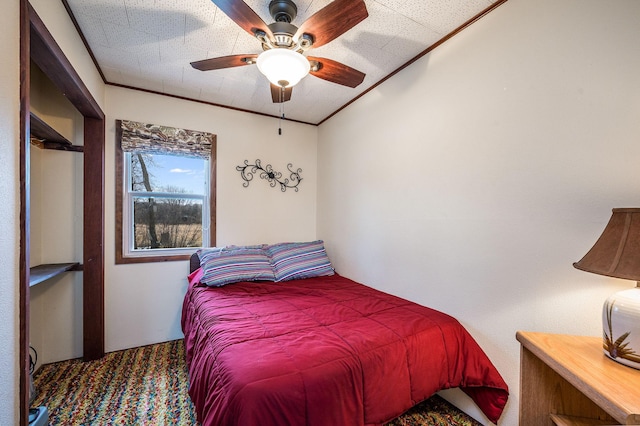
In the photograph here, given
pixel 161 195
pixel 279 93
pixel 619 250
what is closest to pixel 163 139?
pixel 161 195

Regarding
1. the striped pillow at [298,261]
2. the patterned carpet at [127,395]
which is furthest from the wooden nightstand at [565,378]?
the striped pillow at [298,261]

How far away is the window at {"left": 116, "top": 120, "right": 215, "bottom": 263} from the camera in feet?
8.22

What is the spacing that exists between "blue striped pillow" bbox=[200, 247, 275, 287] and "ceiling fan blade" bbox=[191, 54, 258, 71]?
1552 millimetres

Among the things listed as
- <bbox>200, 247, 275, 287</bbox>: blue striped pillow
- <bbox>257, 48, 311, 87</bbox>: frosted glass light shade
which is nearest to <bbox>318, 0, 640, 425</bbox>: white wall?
<bbox>257, 48, 311, 87</bbox>: frosted glass light shade

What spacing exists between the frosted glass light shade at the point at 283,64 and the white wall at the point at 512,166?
1010 mm

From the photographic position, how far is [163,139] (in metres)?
2.60

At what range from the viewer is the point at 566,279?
Result: 126 centimetres

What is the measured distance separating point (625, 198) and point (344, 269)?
2.16 m

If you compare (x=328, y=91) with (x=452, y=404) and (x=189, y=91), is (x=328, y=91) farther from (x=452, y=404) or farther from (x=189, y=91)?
(x=452, y=404)

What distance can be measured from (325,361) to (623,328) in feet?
3.61

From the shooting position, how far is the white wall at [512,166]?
1160 millimetres

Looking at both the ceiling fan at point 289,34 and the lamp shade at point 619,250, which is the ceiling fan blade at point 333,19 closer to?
the ceiling fan at point 289,34

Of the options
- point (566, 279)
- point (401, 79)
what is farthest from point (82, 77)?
point (566, 279)

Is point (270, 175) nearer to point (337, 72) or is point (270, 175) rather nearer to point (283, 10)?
point (337, 72)
